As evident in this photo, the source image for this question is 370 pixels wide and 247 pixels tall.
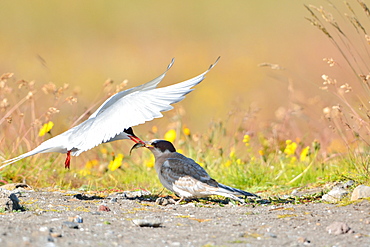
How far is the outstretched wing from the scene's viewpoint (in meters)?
4.76

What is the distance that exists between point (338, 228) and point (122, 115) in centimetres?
183

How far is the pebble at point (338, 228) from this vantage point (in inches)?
151

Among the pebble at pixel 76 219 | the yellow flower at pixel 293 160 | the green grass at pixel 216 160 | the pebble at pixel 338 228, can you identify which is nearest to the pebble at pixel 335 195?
the green grass at pixel 216 160

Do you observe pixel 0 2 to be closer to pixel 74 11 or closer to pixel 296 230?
pixel 74 11

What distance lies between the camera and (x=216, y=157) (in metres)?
6.94

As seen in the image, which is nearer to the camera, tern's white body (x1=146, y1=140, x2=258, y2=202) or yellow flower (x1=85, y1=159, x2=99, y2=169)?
tern's white body (x1=146, y1=140, x2=258, y2=202)

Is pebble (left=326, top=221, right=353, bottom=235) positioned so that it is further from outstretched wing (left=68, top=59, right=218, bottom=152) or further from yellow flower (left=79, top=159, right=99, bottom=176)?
yellow flower (left=79, top=159, right=99, bottom=176)

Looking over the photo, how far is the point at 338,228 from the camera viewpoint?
12.6 feet

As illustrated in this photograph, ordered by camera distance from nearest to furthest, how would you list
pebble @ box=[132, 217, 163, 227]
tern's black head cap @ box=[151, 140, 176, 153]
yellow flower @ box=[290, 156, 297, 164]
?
1. pebble @ box=[132, 217, 163, 227]
2. tern's black head cap @ box=[151, 140, 176, 153]
3. yellow flower @ box=[290, 156, 297, 164]

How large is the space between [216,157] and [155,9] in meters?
18.7

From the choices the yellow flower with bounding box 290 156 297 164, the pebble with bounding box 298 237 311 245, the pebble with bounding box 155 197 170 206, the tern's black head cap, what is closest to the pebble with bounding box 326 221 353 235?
the pebble with bounding box 298 237 311 245

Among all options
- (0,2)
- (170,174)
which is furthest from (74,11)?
(170,174)

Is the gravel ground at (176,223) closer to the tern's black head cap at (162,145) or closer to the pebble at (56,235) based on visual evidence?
the pebble at (56,235)

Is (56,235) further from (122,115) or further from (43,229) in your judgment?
(122,115)
